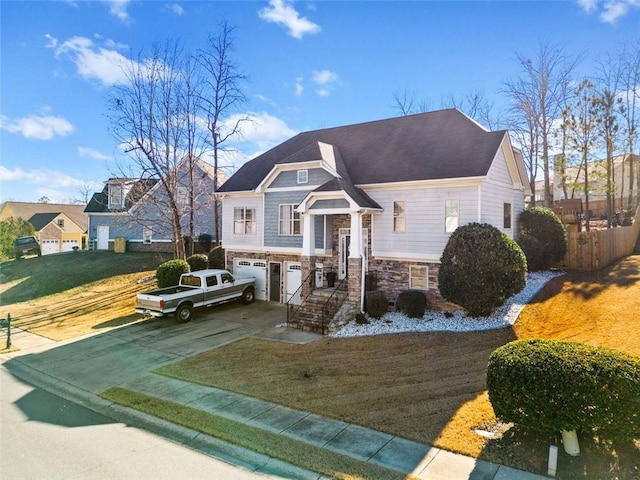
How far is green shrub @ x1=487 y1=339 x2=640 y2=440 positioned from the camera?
5738mm

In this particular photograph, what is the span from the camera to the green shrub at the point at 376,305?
15555 mm

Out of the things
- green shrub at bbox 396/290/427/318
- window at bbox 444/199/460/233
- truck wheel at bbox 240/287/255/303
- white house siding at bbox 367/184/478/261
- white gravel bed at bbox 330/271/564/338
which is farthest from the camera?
truck wheel at bbox 240/287/255/303

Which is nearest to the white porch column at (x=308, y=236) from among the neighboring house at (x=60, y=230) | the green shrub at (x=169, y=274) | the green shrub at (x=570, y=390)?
the green shrub at (x=169, y=274)

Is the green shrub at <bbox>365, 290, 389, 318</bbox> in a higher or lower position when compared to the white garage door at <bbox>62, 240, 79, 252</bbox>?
lower

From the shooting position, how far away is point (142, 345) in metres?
14.4

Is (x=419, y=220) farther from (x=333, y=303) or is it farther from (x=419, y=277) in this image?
(x=333, y=303)

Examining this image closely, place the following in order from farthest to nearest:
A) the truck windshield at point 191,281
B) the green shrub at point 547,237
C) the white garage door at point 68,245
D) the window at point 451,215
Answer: the white garage door at point 68,245 < the truck windshield at point 191,281 < the green shrub at point 547,237 < the window at point 451,215

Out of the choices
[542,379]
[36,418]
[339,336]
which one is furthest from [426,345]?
[36,418]

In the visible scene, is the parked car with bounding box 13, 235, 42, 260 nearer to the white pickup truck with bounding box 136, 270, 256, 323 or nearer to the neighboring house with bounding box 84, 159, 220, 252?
the neighboring house with bounding box 84, 159, 220, 252

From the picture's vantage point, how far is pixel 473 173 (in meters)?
15.0

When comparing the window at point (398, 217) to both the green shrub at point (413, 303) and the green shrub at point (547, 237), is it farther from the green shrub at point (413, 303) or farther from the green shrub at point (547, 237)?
the green shrub at point (547, 237)

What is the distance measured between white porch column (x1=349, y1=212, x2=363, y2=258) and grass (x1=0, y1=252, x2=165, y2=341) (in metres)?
11.0

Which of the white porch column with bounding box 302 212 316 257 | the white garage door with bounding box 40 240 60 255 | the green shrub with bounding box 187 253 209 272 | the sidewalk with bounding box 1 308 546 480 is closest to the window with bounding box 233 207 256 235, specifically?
the green shrub with bounding box 187 253 209 272

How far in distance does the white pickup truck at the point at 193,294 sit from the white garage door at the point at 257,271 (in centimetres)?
45
